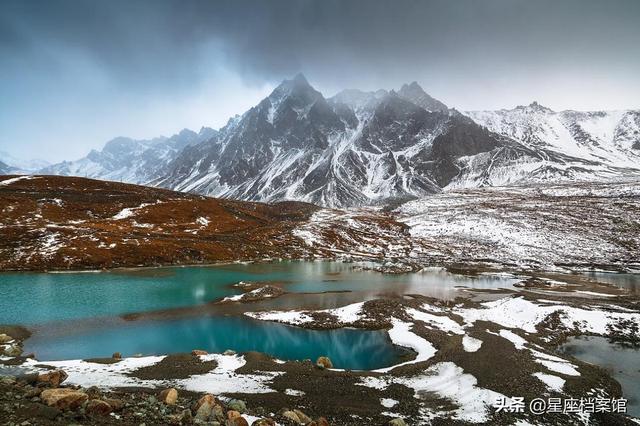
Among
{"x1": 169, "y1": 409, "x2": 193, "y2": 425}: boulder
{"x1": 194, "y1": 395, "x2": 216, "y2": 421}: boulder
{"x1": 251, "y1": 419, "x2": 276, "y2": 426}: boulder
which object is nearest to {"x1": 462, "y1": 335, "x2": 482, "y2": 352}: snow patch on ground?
{"x1": 251, "y1": 419, "x2": 276, "y2": 426}: boulder

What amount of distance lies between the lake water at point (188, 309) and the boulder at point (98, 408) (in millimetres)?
18188

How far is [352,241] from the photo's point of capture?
143750mm

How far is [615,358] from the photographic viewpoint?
3797 cm

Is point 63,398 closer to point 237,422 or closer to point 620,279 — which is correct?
point 237,422

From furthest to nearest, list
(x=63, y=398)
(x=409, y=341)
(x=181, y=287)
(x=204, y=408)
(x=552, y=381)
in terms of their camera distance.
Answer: (x=181, y=287) → (x=409, y=341) → (x=552, y=381) → (x=204, y=408) → (x=63, y=398)

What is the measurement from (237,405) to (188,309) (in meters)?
34.7

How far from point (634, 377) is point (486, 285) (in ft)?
158

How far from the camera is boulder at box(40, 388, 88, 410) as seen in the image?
19188mm

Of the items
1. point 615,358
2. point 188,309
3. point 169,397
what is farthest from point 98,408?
point 615,358

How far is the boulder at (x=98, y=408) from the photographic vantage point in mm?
18922

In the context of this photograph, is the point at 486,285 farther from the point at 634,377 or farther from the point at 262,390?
the point at 262,390

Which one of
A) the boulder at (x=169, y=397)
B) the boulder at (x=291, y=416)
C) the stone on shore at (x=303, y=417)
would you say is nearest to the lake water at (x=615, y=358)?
the stone on shore at (x=303, y=417)

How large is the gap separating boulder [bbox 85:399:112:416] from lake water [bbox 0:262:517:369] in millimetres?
18188

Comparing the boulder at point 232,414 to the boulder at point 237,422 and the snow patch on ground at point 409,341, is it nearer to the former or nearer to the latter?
the boulder at point 237,422
